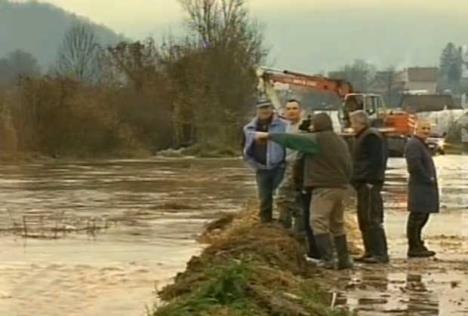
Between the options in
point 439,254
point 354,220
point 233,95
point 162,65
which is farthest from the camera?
point 162,65

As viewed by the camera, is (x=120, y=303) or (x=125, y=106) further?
(x=125, y=106)

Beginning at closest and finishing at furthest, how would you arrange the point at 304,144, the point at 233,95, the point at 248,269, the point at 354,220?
the point at 248,269 < the point at 304,144 < the point at 354,220 < the point at 233,95

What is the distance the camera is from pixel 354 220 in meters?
18.5

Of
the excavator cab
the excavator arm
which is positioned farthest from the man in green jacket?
the excavator cab

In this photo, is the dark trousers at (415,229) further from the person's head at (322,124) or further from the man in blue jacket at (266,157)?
the person's head at (322,124)

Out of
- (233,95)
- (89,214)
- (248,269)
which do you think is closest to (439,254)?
(248,269)

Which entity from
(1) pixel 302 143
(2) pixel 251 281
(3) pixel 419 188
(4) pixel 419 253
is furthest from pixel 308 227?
(2) pixel 251 281

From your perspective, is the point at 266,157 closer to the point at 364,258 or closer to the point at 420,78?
the point at 364,258

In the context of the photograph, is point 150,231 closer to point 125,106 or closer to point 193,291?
point 193,291

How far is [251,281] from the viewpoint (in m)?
9.98

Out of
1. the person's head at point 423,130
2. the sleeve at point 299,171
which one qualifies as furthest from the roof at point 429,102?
the sleeve at point 299,171

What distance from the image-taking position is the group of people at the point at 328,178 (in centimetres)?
1330

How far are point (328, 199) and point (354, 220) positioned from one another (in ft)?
17.3

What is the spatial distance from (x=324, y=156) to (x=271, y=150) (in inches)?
67.7
